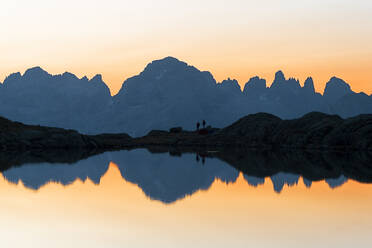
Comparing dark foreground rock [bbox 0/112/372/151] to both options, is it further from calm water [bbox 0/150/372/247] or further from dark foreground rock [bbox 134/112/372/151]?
calm water [bbox 0/150/372/247]

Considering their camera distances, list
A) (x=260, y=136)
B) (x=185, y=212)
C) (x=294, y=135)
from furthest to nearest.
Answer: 1. (x=260, y=136)
2. (x=294, y=135)
3. (x=185, y=212)

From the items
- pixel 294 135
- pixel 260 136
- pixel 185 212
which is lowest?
pixel 185 212

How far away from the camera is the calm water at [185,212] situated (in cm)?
2306

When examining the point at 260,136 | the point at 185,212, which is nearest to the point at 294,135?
the point at 260,136

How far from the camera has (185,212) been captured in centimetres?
3086

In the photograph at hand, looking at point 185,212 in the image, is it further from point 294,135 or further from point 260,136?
point 260,136

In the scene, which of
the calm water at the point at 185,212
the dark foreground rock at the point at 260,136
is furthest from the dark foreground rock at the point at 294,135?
the calm water at the point at 185,212

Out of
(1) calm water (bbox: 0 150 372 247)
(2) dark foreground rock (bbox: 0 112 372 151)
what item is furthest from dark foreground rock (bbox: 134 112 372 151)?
(1) calm water (bbox: 0 150 372 247)

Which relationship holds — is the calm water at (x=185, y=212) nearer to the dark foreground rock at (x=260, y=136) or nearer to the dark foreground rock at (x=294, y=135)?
the dark foreground rock at (x=260, y=136)

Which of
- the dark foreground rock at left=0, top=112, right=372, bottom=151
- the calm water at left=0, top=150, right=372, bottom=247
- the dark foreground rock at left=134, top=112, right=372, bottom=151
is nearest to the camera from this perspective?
the calm water at left=0, top=150, right=372, bottom=247

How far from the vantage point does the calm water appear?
2306 cm

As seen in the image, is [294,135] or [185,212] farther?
[294,135]

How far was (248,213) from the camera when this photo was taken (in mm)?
30859

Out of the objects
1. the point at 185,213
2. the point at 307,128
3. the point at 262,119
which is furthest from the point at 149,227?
the point at 262,119
